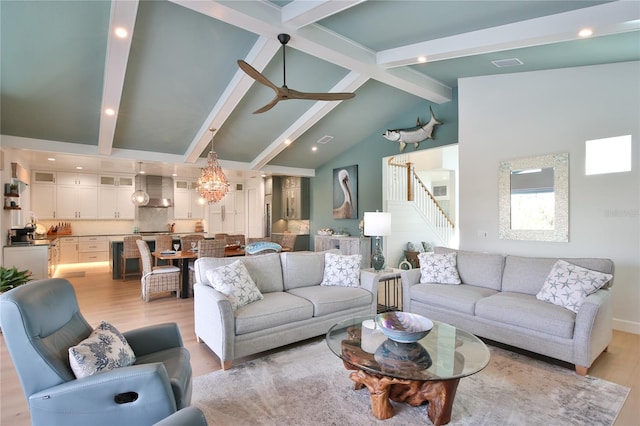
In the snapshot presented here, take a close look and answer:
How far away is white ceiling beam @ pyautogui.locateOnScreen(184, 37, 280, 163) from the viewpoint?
3.97 metres

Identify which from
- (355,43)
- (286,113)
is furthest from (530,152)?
(286,113)

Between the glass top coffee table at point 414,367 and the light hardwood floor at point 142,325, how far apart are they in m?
1.14

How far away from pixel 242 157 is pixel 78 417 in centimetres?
678

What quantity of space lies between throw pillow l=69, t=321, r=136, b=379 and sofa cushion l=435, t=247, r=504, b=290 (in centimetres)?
369

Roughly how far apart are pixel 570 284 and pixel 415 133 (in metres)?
3.88

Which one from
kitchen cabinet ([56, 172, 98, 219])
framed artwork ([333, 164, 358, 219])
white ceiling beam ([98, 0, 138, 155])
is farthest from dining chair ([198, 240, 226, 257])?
kitchen cabinet ([56, 172, 98, 219])

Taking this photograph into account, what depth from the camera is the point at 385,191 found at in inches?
288

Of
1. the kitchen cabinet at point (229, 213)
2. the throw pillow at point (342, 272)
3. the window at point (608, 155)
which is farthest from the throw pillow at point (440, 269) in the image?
the kitchen cabinet at point (229, 213)

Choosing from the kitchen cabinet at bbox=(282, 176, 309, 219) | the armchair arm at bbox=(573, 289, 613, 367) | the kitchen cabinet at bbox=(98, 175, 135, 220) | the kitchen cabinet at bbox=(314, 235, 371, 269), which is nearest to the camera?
the armchair arm at bbox=(573, 289, 613, 367)

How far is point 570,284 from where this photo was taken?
307 centimetres

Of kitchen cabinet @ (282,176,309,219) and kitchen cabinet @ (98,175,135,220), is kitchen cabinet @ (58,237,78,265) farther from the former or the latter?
kitchen cabinet @ (282,176,309,219)

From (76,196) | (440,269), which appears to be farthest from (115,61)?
(76,196)

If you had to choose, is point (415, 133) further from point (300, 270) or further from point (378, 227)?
point (300, 270)

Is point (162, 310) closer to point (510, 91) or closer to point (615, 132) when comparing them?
point (510, 91)
